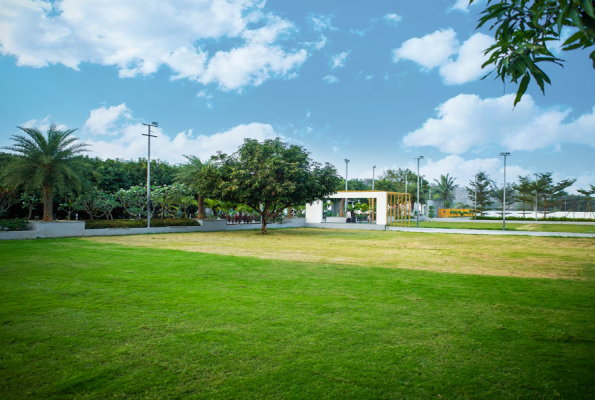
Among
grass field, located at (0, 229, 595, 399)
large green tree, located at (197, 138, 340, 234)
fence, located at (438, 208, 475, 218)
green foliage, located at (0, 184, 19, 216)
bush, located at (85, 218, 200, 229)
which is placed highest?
large green tree, located at (197, 138, 340, 234)

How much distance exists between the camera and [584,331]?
5.16 meters

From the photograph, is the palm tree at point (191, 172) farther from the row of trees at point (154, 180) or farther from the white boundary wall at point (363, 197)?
the white boundary wall at point (363, 197)

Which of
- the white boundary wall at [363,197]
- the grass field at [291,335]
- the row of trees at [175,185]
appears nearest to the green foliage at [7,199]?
the row of trees at [175,185]

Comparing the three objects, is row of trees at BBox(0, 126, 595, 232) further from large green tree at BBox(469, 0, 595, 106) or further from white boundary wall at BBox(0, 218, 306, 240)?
large green tree at BBox(469, 0, 595, 106)

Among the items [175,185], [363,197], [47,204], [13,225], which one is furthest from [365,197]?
[13,225]

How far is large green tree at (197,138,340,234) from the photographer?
22.4m

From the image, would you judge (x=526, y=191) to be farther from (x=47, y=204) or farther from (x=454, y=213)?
(x=47, y=204)

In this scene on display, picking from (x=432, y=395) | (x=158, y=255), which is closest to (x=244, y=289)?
(x=432, y=395)

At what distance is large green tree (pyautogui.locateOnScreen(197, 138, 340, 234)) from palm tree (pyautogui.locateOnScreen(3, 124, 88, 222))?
7186mm

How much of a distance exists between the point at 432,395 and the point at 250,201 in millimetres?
21770

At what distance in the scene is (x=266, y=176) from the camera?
22.5 metres

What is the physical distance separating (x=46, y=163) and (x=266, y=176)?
38.6ft

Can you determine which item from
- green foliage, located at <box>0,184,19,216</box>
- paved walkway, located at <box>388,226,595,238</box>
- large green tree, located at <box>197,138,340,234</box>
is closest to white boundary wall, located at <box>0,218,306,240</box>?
large green tree, located at <box>197,138,340,234</box>

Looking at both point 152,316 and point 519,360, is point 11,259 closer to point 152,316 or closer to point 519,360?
point 152,316
